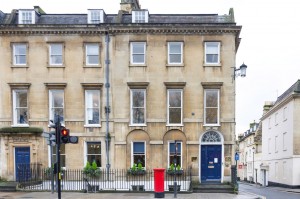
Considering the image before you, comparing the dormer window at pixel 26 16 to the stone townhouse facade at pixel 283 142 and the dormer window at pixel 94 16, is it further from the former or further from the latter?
the stone townhouse facade at pixel 283 142

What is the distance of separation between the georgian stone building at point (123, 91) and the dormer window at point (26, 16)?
0.61 feet

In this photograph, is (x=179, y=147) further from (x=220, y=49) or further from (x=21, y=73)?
(x=21, y=73)

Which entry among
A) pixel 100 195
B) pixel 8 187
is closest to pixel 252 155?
pixel 100 195

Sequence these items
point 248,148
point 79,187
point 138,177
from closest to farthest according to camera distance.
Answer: point 79,187 → point 138,177 → point 248,148

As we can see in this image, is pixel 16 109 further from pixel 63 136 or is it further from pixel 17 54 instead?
pixel 63 136

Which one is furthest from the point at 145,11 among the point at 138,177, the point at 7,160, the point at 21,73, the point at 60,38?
the point at 7,160

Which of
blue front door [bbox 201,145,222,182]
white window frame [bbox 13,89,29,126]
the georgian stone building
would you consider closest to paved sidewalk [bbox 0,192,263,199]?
blue front door [bbox 201,145,222,182]

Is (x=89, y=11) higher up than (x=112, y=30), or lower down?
higher up

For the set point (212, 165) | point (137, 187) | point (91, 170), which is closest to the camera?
point (137, 187)

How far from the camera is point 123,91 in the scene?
2356 centimetres

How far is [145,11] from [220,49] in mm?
6017

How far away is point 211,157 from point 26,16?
16581mm

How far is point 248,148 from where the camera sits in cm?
6900

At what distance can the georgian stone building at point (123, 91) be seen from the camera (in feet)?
75.9
